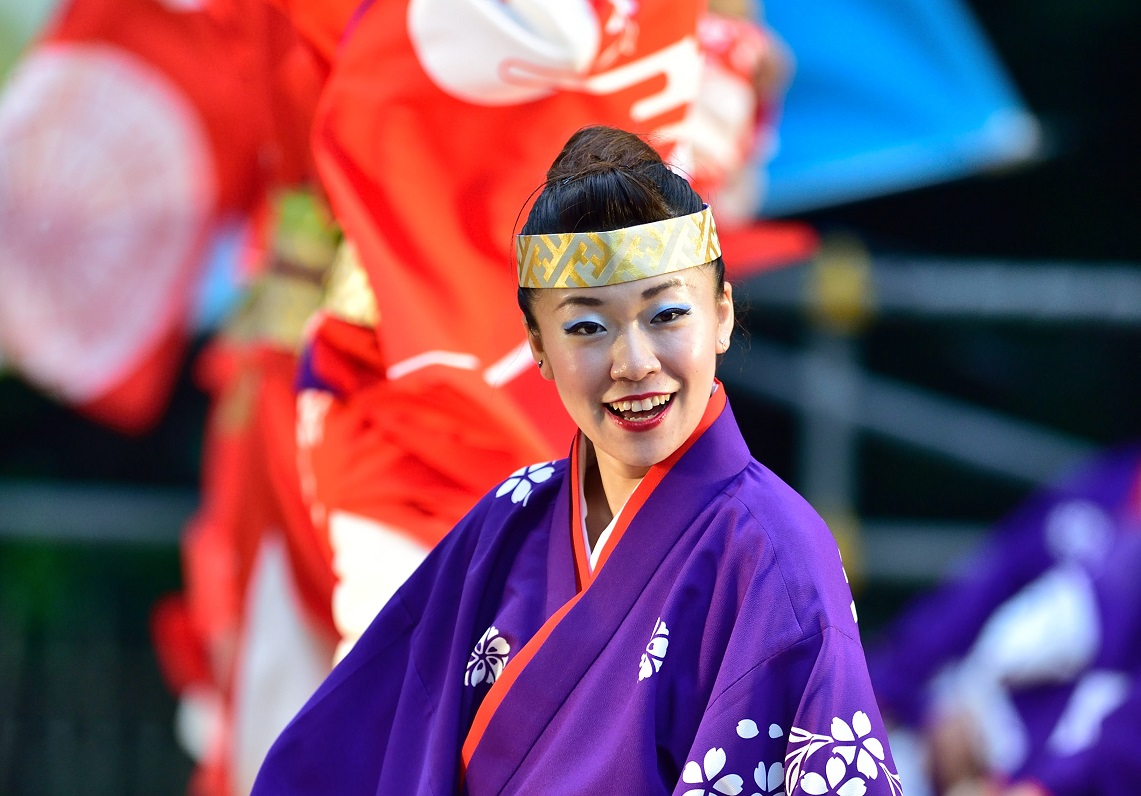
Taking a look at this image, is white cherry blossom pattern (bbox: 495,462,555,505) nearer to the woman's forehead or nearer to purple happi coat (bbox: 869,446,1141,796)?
the woman's forehead

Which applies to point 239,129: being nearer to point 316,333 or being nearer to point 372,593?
point 316,333

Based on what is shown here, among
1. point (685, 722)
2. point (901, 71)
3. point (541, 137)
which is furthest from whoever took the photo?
point (901, 71)

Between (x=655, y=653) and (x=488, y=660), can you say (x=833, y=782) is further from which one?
(x=488, y=660)

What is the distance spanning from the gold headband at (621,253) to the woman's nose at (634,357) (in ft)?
0.16

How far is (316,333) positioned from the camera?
6.37ft

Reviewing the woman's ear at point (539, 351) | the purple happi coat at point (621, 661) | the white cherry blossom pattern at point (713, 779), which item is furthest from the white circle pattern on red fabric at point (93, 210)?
the white cherry blossom pattern at point (713, 779)

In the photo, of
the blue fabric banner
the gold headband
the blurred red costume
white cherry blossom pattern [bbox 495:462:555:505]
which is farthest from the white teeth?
the blue fabric banner

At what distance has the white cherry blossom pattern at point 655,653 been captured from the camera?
1.16m

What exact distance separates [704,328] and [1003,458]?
3.36 meters

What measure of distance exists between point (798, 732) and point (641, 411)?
303mm

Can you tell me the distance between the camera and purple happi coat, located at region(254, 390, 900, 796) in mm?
1099

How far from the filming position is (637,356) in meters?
1.19

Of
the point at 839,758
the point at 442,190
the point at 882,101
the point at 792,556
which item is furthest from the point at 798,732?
the point at 882,101

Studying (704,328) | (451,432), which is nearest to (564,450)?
(451,432)
